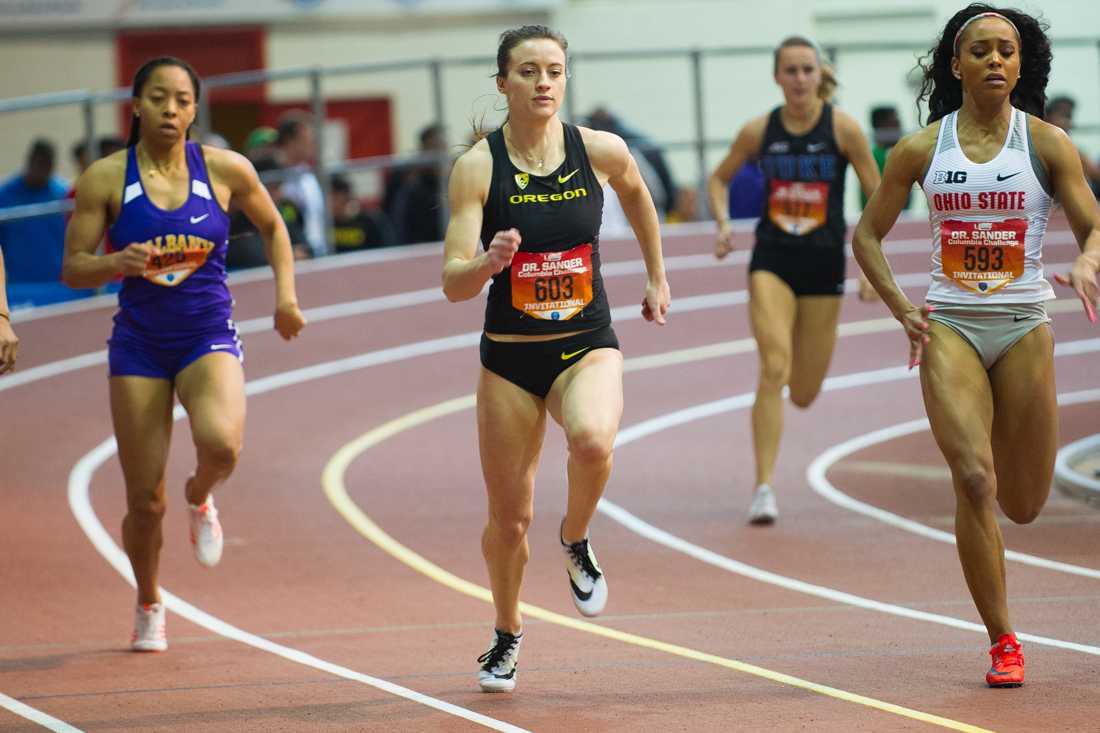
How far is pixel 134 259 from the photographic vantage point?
784 cm

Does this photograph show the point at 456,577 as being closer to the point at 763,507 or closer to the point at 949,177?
the point at 763,507

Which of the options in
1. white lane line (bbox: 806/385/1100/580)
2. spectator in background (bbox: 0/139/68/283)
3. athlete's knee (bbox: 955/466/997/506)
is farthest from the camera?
spectator in background (bbox: 0/139/68/283)

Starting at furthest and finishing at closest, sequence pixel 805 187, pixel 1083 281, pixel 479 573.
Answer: pixel 805 187
pixel 479 573
pixel 1083 281

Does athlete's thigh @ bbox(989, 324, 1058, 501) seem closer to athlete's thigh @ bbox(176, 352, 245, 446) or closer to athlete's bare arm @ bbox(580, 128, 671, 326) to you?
athlete's bare arm @ bbox(580, 128, 671, 326)

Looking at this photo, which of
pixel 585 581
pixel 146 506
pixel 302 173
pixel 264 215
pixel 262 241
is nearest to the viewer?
pixel 585 581

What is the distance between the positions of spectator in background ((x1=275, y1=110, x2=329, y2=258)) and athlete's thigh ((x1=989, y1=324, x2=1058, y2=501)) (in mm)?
11933

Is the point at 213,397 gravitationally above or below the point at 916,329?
below

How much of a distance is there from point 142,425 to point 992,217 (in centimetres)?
363

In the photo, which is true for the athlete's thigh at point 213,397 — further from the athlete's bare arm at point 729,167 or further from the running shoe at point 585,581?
the athlete's bare arm at point 729,167

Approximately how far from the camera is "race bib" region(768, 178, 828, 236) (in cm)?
1124

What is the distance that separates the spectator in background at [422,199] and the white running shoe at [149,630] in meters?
11.3

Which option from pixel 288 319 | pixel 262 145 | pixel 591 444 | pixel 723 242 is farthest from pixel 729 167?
pixel 262 145

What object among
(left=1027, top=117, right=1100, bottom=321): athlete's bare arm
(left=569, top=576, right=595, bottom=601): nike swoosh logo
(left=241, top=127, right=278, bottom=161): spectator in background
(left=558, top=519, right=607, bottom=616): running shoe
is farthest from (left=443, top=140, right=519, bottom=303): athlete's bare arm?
(left=241, top=127, right=278, bottom=161): spectator in background

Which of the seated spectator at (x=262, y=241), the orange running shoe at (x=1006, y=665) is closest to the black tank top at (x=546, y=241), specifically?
the orange running shoe at (x=1006, y=665)
